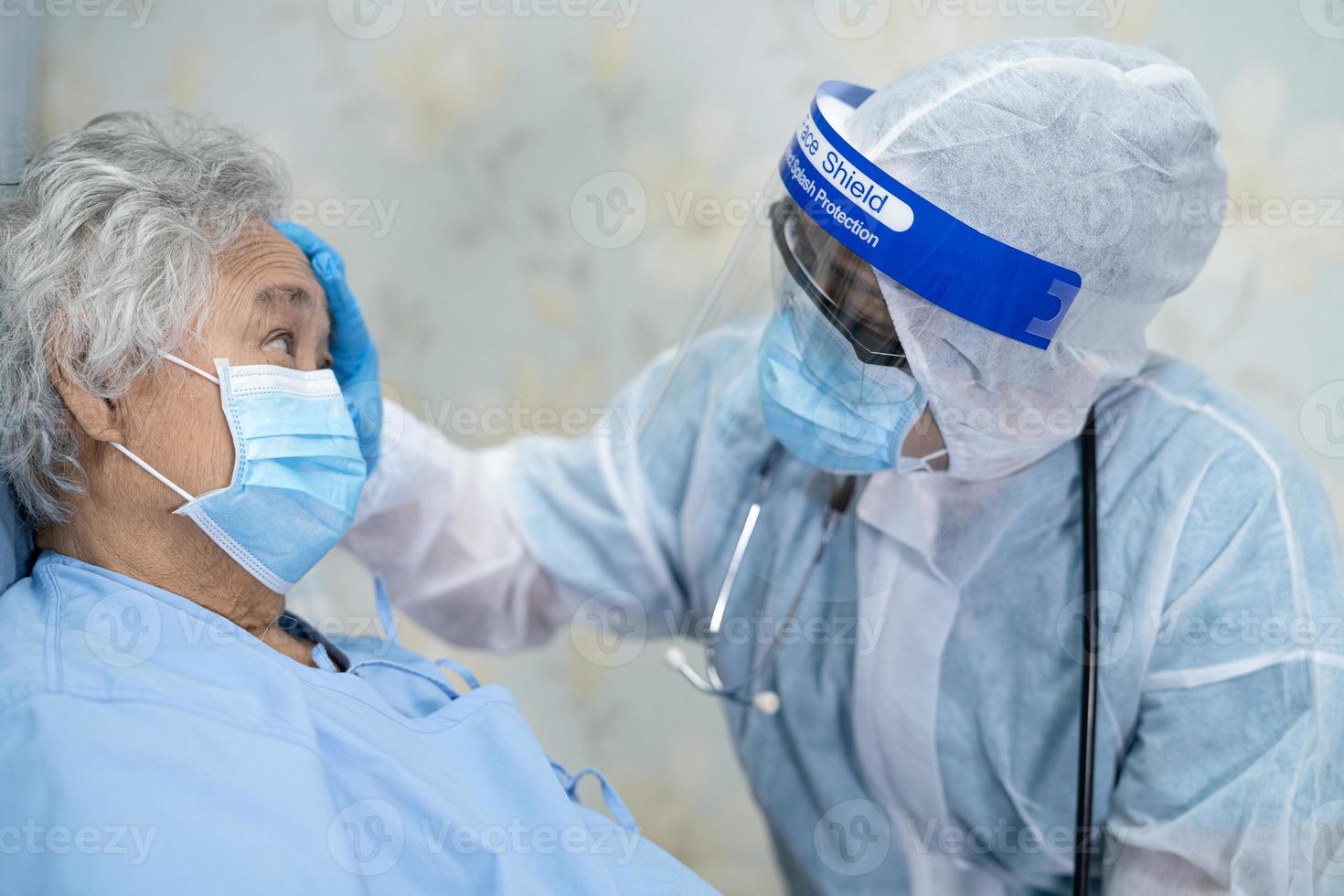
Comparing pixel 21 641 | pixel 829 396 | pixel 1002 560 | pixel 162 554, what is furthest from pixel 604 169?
pixel 21 641

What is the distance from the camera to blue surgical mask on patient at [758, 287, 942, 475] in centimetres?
110

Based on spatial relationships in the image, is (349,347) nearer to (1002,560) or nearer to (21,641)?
(21,641)

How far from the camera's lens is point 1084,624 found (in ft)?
3.89

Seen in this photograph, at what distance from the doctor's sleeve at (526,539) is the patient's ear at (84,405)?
1.58 ft

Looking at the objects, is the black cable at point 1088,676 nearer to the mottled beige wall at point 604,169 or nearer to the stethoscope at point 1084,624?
the stethoscope at point 1084,624

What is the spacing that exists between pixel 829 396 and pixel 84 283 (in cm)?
71

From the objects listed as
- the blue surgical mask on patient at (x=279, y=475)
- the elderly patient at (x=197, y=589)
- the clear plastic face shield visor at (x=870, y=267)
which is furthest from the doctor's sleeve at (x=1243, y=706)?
the blue surgical mask on patient at (x=279, y=475)

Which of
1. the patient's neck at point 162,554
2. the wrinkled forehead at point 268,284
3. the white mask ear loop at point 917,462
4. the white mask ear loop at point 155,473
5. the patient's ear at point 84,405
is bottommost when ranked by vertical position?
the patient's neck at point 162,554

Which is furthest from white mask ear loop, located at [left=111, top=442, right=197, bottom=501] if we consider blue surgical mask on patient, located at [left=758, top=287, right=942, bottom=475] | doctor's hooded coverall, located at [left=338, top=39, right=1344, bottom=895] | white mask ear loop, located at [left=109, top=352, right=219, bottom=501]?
blue surgical mask on patient, located at [left=758, top=287, right=942, bottom=475]

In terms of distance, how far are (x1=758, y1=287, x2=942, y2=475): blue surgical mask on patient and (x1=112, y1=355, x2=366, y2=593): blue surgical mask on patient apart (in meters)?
0.44

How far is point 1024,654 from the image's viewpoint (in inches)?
48.8

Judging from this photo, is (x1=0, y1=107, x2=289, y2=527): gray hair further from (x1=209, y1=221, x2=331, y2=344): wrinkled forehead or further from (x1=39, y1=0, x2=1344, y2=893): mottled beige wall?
(x1=39, y1=0, x2=1344, y2=893): mottled beige wall

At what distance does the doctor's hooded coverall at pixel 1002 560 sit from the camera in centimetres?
102

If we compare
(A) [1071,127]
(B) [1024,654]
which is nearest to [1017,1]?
(A) [1071,127]
